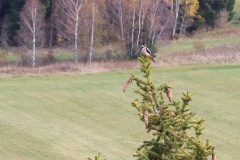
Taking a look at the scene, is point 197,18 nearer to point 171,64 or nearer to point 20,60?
point 20,60

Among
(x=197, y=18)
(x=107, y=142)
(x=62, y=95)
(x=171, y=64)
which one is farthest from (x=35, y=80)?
(x=197, y=18)

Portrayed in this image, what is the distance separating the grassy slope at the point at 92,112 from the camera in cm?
2105

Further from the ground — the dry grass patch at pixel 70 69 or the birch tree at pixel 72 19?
the birch tree at pixel 72 19

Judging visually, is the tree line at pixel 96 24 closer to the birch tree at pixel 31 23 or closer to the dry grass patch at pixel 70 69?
the birch tree at pixel 31 23

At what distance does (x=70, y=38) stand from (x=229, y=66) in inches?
588

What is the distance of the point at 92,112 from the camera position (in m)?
25.9

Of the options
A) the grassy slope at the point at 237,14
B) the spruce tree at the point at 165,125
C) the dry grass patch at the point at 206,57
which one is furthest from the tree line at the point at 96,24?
the spruce tree at the point at 165,125

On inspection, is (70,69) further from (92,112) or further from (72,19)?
(92,112)

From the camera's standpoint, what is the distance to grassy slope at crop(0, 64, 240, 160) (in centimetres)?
2105

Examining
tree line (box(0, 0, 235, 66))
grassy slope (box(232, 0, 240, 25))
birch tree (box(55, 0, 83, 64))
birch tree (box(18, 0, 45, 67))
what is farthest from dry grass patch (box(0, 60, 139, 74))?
grassy slope (box(232, 0, 240, 25))

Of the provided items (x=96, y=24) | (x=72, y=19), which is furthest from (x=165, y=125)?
(x=96, y=24)

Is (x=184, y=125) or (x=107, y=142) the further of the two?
(x=107, y=142)

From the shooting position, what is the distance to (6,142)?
21.2 meters

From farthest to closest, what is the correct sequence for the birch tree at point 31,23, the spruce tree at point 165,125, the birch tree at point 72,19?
1. the birch tree at point 31,23
2. the birch tree at point 72,19
3. the spruce tree at point 165,125
